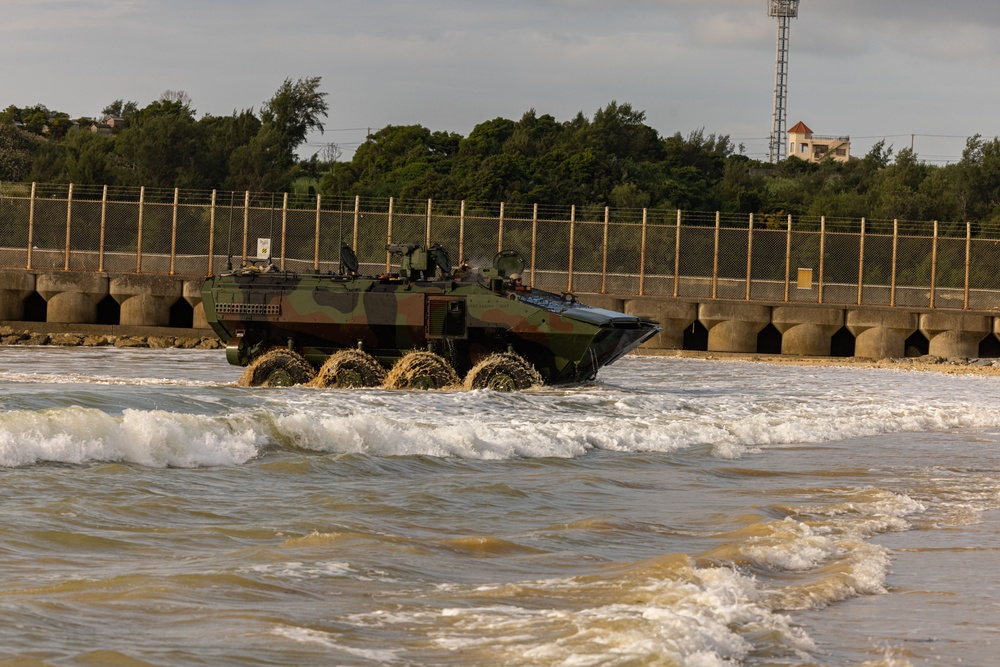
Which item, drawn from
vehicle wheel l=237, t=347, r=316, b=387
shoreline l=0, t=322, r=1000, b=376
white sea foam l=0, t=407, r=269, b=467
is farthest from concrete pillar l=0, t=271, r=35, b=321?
white sea foam l=0, t=407, r=269, b=467

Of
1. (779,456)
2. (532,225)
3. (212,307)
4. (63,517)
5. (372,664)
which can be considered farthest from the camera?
(532,225)

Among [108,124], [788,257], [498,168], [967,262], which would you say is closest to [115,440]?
[788,257]

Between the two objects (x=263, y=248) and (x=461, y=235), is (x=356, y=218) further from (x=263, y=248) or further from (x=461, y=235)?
(x=263, y=248)

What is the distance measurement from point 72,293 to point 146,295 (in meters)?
1.82

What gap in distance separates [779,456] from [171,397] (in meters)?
6.66

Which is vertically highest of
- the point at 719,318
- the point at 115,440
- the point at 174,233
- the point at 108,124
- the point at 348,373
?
the point at 108,124

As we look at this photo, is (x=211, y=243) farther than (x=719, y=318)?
Yes

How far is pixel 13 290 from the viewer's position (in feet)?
115

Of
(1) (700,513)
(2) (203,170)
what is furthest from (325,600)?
(2) (203,170)

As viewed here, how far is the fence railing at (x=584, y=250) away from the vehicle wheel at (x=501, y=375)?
555 inches

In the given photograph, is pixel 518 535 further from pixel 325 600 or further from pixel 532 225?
pixel 532 225

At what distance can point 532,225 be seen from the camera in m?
34.9

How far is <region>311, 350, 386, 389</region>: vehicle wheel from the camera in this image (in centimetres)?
2075

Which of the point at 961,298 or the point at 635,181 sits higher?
the point at 635,181
